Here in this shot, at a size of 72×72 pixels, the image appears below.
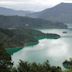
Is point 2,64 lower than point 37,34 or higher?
higher

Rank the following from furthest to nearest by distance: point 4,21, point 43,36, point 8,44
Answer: point 4,21 → point 43,36 → point 8,44

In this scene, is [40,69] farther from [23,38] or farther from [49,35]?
[49,35]

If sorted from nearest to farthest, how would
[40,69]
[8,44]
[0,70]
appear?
[0,70] < [40,69] < [8,44]

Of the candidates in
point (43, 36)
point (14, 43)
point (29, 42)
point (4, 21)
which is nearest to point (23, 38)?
point (29, 42)

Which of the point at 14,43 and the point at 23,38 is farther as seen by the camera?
the point at 23,38

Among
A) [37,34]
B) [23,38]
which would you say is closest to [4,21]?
[37,34]

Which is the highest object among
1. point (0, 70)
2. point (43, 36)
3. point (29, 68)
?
point (0, 70)

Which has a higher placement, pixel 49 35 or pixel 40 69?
pixel 40 69

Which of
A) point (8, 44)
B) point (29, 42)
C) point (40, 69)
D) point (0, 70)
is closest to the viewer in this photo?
point (0, 70)

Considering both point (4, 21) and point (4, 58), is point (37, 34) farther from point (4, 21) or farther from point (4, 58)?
point (4, 58)
